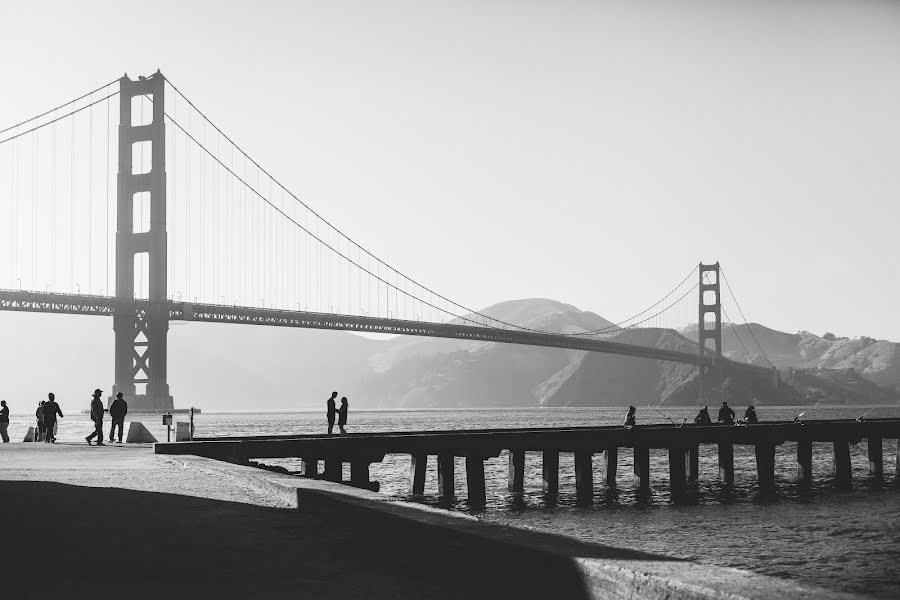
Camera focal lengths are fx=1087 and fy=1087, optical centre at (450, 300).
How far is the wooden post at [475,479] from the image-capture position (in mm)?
31391

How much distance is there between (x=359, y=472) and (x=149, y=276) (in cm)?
7126

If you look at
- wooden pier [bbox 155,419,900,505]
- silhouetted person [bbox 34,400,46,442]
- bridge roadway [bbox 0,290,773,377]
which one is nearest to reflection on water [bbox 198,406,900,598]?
wooden pier [bbox 155,419,900,505]

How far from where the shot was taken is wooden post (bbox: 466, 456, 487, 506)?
31391 millimetres

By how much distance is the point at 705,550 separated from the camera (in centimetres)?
2200

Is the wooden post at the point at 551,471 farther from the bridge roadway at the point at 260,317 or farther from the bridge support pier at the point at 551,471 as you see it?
the bridge roadway at the point at 260,317

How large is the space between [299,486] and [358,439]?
1655cm

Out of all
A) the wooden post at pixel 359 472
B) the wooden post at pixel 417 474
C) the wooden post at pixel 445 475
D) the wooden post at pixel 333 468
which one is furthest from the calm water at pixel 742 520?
the wooden post at pixel 333 468

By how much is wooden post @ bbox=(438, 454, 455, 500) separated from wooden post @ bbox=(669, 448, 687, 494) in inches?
306

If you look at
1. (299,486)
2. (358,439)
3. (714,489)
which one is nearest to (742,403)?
(714,489)

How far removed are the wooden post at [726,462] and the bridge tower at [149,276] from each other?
63.4m

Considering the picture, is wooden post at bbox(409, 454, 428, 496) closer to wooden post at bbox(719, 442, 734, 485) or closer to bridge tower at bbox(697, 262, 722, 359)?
wooden post at bbox(719, 442, 734, 485)

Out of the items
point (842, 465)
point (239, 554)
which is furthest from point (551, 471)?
point (239, 554)

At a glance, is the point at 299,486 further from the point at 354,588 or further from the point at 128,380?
the point at 128,380

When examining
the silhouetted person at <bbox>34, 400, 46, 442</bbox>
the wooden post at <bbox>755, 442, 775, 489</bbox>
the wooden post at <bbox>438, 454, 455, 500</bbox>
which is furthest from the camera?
the wooden post at <bbox>755, 442, 775, 489</bbox>
